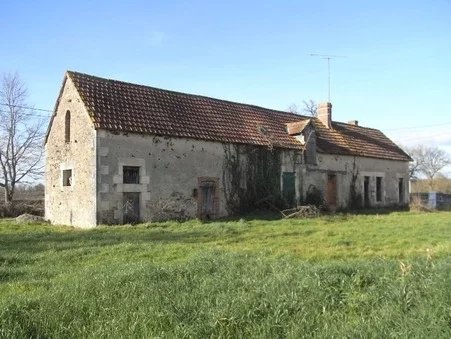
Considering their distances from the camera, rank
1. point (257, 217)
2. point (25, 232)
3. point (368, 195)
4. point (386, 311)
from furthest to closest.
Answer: point (368, 195)
point (257, 217)
point (25, 232)
point (386, 311)

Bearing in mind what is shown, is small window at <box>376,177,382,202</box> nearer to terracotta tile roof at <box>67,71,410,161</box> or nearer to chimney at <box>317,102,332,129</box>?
terracotta tile roof at <box>67,71,410,161</box>

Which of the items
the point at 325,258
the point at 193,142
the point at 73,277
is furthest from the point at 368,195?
the point at 73,277

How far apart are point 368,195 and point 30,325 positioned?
82.7ft

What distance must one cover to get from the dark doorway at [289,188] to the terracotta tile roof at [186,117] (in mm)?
1472

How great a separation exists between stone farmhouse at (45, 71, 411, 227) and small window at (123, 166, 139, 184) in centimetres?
4

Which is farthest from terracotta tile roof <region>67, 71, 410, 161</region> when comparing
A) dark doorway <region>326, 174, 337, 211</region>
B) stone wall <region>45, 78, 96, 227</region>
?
dark doorway <region>326, 174, 337, 211</region>

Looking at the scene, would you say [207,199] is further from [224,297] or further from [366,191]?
[224,297]

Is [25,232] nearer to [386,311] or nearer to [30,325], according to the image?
[30,325]

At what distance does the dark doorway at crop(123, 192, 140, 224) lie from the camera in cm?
1775

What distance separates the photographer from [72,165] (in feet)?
62.1

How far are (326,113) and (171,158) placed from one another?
13419 mm

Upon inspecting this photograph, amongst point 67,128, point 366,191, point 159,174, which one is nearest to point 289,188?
point 366,191

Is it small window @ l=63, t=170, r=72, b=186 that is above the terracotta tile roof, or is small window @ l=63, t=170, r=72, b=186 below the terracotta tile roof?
below

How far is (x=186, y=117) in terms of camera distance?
67.6 feet
